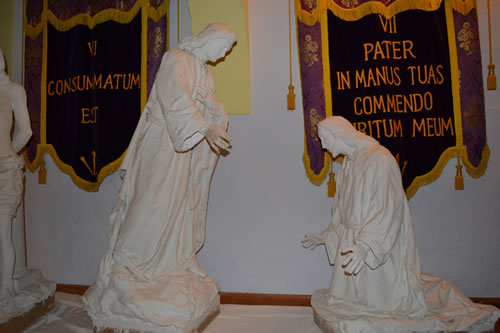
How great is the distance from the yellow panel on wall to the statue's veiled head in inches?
46.6

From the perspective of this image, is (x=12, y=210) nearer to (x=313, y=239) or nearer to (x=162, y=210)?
(x=162, y=210)

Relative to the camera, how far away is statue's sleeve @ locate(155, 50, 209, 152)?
8.21ft

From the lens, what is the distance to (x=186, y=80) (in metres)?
2.70

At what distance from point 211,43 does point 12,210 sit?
1981 mm

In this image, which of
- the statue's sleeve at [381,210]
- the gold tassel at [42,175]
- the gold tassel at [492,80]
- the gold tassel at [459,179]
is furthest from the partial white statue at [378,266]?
the gold tassel at [42,175]

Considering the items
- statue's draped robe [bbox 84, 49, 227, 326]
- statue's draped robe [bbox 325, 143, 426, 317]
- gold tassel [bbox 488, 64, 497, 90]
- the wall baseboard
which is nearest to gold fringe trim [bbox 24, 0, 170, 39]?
statue's draped robe [bbox 84, 49, 227, 326]

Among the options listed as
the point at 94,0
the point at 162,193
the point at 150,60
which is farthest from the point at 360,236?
the point at 94,0

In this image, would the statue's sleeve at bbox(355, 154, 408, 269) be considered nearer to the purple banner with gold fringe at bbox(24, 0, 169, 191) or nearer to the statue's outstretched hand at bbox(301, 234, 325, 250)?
the statue's outstretched hand at bbox(301, 234, 325, 250)

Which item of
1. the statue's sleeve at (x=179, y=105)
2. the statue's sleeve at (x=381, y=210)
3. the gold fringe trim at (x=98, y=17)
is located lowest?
the statue's sleeve at (x=381, y=210)

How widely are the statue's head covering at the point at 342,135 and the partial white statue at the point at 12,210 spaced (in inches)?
94.2

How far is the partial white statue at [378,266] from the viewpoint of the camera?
8.04 ft

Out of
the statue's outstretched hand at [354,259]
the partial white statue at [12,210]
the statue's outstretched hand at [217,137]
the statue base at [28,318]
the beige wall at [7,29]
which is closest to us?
the statue's outstretched hand at [354,259]

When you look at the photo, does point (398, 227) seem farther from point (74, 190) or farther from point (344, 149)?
point (74, 190)

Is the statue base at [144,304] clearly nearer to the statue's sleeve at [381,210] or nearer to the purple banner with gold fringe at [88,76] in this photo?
the statue's sleeve at [381,210]
